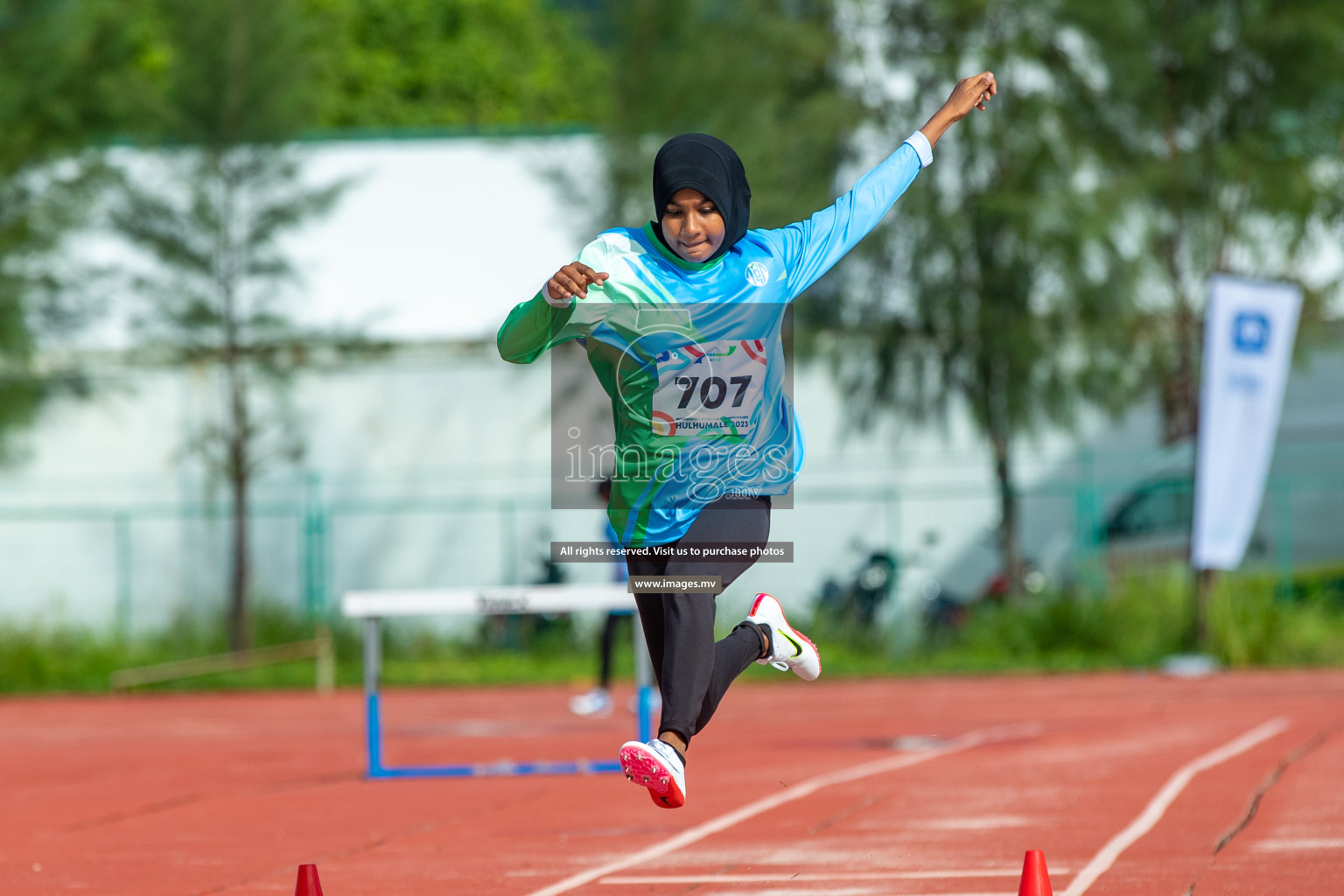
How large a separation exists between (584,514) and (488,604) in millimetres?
12376

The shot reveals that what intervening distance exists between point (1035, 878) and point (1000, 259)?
15393 mm

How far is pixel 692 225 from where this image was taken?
4676mm

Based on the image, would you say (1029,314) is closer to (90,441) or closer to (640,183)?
(640,183)

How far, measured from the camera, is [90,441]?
76.5ft

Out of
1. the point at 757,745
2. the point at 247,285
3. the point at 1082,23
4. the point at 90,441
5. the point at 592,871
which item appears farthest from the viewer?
the point at 90,441

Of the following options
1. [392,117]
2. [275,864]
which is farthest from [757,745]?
[392,117]

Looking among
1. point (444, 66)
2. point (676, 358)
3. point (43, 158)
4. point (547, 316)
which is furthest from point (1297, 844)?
point (444, 66)

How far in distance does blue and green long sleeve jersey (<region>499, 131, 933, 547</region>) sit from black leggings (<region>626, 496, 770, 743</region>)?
7 cm

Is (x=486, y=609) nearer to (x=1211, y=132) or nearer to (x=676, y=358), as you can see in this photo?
(x=676, y=358)

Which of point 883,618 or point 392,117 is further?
point 392,117

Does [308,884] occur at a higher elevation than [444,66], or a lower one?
lower

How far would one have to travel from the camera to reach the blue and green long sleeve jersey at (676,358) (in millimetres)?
4750

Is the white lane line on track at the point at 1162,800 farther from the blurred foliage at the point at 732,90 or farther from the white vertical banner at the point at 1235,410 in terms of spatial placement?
the blurred foliage at the point at 732,90

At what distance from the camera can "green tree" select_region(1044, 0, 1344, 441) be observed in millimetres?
18047
